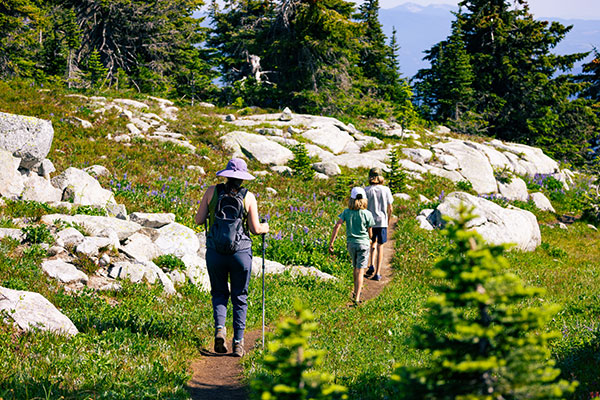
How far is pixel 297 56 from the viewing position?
101 ft

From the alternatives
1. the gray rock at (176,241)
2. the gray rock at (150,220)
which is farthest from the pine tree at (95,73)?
the gray rock at (176,241)

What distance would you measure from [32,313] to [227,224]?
272 cm

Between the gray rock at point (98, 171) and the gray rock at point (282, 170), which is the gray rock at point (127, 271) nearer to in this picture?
the gray rock at point (98, 171)

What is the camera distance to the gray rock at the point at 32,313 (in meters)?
5.66

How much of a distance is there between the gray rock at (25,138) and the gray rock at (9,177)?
0.34 metres

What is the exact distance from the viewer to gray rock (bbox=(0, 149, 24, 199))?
1029cm

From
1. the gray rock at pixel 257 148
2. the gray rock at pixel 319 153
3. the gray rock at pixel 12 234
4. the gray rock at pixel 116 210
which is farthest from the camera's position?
the gray rock at pixel 319 153

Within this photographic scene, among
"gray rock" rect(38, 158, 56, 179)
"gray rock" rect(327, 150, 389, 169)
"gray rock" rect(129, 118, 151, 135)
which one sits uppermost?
"gray rock" rect(129, 118, 151, 135)

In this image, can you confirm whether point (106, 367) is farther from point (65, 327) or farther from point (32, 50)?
point (32, 50)

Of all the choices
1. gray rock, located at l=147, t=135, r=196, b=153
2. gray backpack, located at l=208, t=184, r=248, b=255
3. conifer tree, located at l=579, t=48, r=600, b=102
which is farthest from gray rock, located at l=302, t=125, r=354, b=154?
conifer tree, located at l=579, t=48, r=600, b=102

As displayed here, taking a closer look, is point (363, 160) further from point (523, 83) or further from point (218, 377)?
point (523, 83)

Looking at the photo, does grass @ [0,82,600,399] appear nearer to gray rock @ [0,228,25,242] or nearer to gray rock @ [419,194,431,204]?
gray rock @ [0,228,25,242]

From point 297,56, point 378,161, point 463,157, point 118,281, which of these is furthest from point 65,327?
point 297,56

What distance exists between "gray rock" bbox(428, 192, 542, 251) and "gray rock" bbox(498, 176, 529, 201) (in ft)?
23.4
